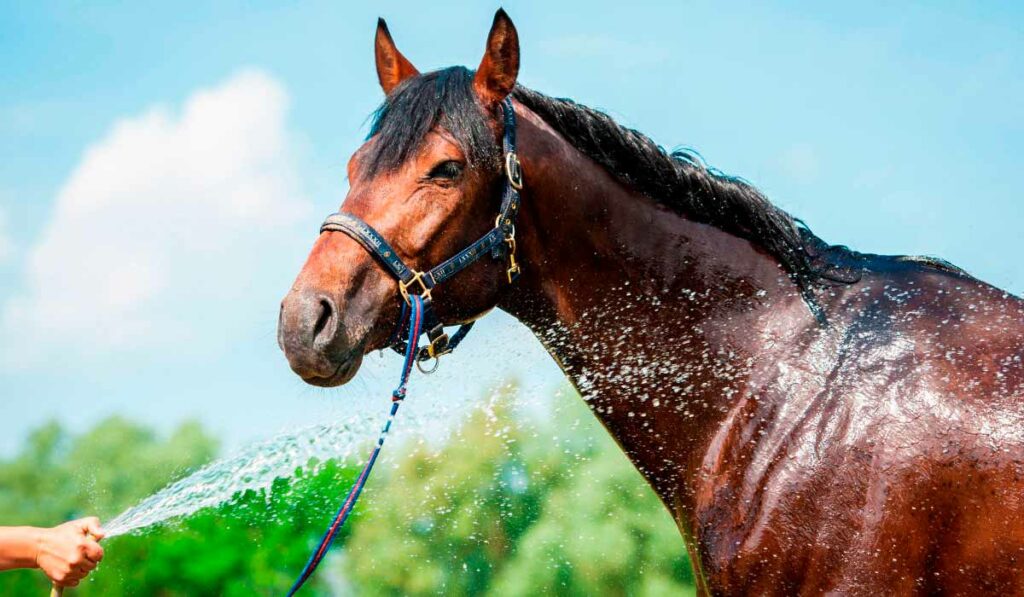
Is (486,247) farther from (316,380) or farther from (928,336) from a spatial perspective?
(928,336)

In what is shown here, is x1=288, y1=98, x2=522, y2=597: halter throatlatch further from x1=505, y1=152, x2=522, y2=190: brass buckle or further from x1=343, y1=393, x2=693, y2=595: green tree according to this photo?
x1=343, y1=393, x2=693, y2=595: green tree

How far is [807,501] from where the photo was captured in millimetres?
3160

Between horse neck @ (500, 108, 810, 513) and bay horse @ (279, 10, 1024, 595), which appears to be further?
horse neck @ (500, 108, 810, 513)

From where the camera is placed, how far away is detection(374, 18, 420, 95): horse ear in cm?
445

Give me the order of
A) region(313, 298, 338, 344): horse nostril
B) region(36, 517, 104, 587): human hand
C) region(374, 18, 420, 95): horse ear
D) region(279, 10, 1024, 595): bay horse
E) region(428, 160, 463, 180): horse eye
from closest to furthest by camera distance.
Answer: region(279, 10, 1024, 595): bay horse < region(36, 517, 104, 587): human hand < region(313, 298, 338, 344): horse nostril < region(428, 160, 463, 180): horse eye < region(374, 18, 420, 95): horse ear

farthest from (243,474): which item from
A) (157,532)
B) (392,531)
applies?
(392,531)

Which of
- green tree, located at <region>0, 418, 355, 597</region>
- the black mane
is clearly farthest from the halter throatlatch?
green tree, located at <region>0, 418, 355, 597</region>

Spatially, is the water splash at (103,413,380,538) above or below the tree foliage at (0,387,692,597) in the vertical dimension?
below

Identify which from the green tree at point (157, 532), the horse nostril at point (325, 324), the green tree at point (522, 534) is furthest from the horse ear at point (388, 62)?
the green tree at point (157, 532)

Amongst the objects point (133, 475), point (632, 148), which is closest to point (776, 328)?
point (632, 148)

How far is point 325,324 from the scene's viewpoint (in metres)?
3.38

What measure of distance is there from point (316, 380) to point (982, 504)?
2292mm

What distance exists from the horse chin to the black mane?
29.8 inches

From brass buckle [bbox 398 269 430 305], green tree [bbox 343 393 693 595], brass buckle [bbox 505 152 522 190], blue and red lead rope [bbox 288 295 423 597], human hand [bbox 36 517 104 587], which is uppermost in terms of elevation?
green tree [bbox 343 393 693 595]
